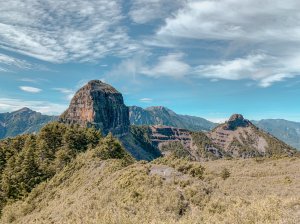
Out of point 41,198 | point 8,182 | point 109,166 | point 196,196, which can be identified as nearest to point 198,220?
point 196,196

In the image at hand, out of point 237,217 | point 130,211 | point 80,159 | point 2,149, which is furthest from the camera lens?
point 2,149

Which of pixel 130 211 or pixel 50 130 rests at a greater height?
pixel 50 130

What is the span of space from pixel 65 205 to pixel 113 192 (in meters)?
9.50

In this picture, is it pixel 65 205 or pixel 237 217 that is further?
pixel 65 205

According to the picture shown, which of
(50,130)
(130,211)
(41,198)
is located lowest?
(41,198)

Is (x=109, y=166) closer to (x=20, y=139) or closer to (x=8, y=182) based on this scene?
(x=8, y=182)

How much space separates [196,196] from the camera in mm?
25031

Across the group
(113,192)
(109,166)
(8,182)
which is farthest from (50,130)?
(113,192)

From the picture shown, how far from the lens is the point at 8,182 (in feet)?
219

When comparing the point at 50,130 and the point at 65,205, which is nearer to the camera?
the point at 65,205

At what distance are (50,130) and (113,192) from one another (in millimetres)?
63777

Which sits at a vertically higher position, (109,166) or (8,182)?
(109,166)

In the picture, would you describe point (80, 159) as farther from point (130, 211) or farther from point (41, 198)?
point (130, 211)

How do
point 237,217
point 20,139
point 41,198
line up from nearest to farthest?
point 237,217
point 41,198
point 20,139
